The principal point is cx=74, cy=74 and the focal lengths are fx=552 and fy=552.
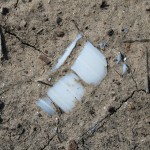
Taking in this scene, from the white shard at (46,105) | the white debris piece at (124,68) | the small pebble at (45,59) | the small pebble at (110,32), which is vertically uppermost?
the small pebble at (45,59)

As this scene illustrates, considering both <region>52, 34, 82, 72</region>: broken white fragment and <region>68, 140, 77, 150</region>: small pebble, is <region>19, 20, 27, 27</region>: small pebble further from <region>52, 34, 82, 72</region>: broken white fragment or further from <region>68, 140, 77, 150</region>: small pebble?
Result: <region>68, 140, 77, 150</region>: small pebble

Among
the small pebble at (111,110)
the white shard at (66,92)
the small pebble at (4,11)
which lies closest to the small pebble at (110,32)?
the white shard at (66,92)

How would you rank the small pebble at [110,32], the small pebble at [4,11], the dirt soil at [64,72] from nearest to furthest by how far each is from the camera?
1. the dirt soil at [64,72]
2. the small pebble at [110,32]
3. the small pebble at [4,11]

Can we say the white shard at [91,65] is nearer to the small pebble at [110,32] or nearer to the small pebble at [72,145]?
the small pebble at [110,32]

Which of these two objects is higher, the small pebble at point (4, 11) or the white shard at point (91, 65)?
the small pebble at point (4, 11)

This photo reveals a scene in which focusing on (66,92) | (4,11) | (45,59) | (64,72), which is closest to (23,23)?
(4,11)

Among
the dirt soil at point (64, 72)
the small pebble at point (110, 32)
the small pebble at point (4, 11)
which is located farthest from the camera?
the small pebble at point (4, 11)

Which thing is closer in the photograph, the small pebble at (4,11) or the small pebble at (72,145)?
the small pebble at (72,145)

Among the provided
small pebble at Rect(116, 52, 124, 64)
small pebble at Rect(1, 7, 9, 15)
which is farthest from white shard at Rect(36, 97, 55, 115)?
small pebble at Rect(1, 7, 9, 15)
